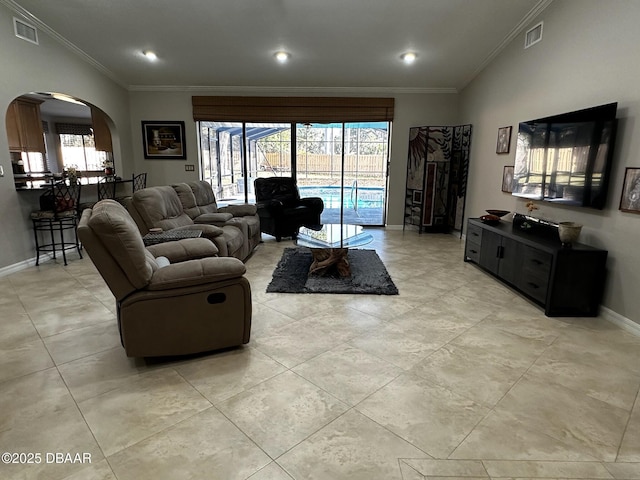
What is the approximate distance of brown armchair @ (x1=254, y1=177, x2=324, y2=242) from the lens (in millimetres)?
5496

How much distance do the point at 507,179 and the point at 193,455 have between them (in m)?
4.61

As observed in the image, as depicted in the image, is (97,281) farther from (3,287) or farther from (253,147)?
(253,147)

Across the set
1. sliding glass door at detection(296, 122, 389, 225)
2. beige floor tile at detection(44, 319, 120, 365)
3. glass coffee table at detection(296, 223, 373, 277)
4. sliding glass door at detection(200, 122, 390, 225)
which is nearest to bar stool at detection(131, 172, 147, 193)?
sliding glass door at detection(200, 122, 390, 225)

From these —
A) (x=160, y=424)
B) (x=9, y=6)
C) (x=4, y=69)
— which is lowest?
(x=160, y=424)

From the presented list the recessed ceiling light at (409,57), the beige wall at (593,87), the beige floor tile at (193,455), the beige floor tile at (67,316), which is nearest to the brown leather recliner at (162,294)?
the beige floor tile at (193,455)

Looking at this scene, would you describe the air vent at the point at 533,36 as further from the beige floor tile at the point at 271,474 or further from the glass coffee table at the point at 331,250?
the beige floor tile at the point at 271,474

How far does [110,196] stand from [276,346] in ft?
14.7

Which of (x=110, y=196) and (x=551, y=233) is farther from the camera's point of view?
(x=110, y=196)

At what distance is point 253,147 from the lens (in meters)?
6.91

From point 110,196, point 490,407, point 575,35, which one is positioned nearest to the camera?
point 490,407

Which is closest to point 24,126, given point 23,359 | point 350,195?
point 350,195

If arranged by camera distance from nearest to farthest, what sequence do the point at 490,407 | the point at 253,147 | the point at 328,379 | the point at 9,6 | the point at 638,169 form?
the point at 490,407
the point at 328,379
the point at 638,169
the point at 9,6
the point at 253,147

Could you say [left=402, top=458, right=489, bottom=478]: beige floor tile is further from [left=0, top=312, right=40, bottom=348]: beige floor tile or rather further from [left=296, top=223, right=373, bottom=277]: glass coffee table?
[left=0, top=312, right=40, bottom=348]: beige floor tile

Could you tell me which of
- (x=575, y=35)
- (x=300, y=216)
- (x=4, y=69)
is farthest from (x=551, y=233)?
(x=4, y=69)
